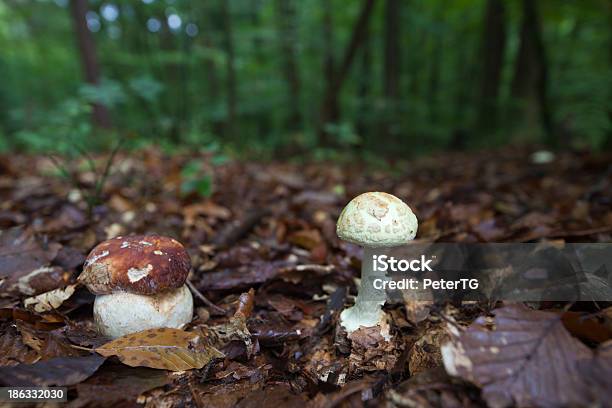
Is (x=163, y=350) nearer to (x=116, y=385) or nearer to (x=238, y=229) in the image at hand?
(x=116, y=385)

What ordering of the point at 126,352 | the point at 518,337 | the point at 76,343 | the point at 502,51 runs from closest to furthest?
the point at 518,337 < the point at 126,352 < the point at 76,343 < the point at 502,51

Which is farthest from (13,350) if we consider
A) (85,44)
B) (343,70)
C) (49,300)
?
(85,44)

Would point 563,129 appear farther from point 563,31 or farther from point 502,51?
point 563,31

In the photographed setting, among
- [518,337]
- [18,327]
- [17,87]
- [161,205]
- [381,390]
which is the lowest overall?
[381,390]

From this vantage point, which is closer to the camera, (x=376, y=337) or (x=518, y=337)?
(x=518, y=337)

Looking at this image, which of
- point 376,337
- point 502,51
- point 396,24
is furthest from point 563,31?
point 376,337
